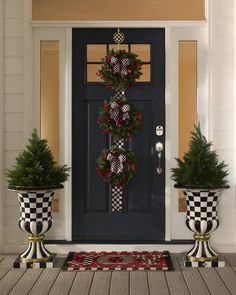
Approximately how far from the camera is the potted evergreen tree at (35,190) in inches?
201

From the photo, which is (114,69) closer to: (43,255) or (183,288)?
(43,255)

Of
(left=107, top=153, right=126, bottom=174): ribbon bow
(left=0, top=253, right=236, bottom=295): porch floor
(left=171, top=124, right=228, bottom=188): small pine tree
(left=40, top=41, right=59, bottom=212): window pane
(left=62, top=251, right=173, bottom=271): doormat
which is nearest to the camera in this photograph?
(left=0, top=253, right=236, bottom=295): porch floor

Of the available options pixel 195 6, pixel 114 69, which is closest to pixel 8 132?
pixel 114 69

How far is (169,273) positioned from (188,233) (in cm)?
91

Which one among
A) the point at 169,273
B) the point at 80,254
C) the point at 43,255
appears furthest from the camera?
the point at 80,254

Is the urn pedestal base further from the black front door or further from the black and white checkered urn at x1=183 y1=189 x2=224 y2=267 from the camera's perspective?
the black and white checkered urn at x1=183 y1=189 x2=224 y2=267

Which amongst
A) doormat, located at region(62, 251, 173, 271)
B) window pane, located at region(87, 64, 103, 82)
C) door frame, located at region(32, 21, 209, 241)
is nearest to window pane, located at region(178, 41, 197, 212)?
door frame, located at region(32, 21, 209, 241)

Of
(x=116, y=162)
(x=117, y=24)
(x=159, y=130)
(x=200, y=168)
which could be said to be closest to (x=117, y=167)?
(x=116, y=162)

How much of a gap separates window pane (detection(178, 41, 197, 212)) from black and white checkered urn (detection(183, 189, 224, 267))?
0.68m

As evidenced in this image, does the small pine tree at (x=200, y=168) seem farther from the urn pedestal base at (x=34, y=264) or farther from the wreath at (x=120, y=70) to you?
the urn pedestal base at (x=34, y=264)

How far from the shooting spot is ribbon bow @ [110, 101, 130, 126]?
5.53m

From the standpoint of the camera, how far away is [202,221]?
17.0 feet

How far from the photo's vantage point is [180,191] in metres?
5.75

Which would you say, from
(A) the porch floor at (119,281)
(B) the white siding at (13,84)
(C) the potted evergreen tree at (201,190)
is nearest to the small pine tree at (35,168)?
(B) the white siding at (13,84)
